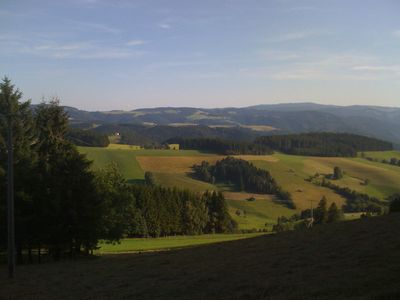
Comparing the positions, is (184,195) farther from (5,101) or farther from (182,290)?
(182,290)

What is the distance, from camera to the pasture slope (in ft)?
371

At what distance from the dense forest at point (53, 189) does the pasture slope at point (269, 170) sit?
5646 cm

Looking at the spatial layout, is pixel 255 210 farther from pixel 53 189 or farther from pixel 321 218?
→ pixel 53 189

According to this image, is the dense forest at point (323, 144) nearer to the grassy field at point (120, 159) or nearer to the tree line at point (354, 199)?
the tree line at point (354, 199)

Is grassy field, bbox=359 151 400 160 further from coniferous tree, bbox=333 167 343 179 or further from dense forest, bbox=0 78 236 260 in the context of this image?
dense forest, bbox=0 78 236 260

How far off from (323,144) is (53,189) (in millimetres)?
165744

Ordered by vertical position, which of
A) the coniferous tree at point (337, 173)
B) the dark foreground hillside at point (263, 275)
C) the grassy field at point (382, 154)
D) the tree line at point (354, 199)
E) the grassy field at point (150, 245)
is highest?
the dark foreground hillside at point (263, 275)

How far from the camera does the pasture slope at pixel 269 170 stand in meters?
113

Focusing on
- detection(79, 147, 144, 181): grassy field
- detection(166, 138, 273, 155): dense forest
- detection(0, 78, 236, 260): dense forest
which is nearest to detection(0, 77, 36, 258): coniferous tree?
Result: detection(0, 78, 236, 260): dense forest

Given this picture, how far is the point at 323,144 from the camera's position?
187 meters

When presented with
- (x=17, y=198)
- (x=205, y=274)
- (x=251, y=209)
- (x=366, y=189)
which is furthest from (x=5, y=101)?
(x=366, y=189)

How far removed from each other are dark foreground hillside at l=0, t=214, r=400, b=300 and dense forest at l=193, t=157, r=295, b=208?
10369cm

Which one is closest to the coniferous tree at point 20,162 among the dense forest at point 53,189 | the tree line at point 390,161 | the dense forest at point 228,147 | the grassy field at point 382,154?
the dense forest at point 53,189

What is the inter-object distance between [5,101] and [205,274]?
3255 centimetres
